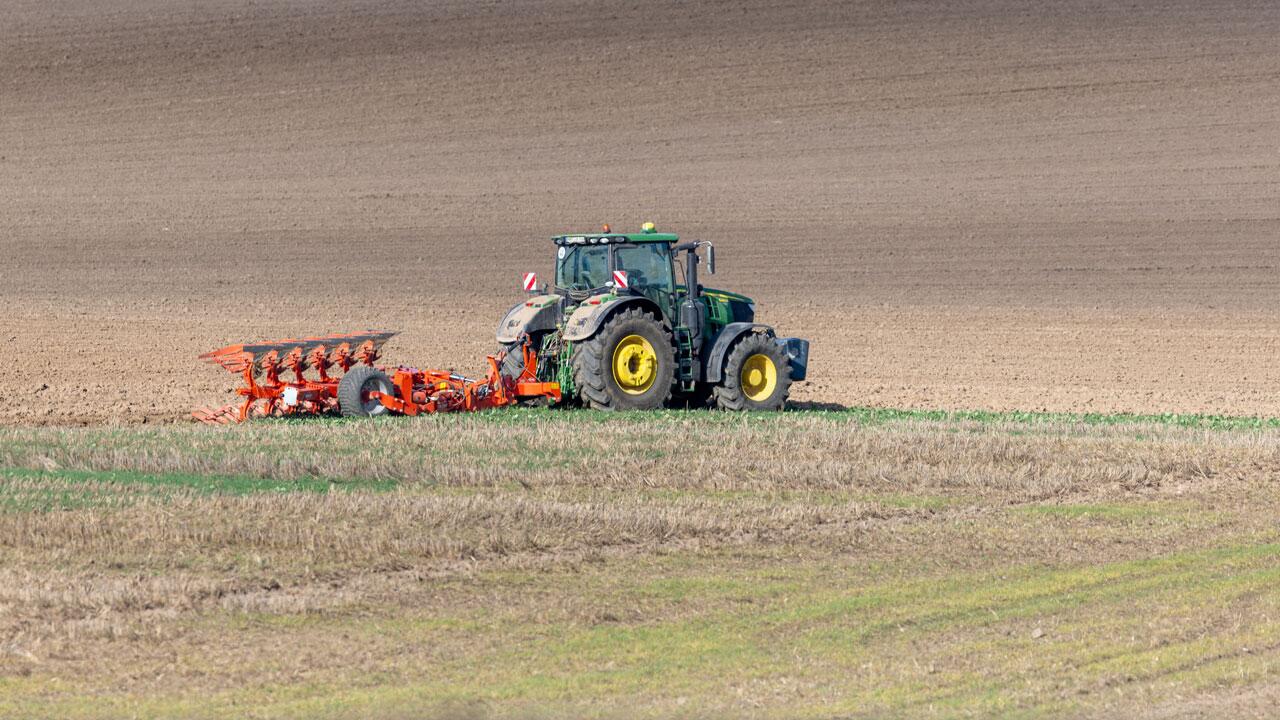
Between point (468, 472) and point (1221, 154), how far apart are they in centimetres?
2676

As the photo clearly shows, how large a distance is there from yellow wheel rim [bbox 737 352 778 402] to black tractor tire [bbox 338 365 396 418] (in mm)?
3677

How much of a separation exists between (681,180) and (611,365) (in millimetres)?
19846

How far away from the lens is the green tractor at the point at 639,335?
15.1m

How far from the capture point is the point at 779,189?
34000 millimetres

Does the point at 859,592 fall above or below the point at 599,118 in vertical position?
below

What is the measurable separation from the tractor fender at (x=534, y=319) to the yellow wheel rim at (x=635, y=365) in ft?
2.95

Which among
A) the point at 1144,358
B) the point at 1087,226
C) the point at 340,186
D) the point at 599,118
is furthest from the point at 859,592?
the point at 599,118

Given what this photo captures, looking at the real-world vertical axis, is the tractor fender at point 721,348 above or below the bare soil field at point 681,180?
below

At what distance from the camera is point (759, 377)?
1614 centimetres

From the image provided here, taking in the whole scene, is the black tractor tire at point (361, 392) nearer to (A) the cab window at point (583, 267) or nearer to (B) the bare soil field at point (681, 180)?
(A) the cab window at point (583, 267)

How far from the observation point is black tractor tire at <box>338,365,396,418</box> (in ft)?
48.1

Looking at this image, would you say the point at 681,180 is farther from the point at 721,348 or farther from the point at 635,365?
the point at 635,365

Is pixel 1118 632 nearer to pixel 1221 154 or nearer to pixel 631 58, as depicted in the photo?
pixel 1221 154

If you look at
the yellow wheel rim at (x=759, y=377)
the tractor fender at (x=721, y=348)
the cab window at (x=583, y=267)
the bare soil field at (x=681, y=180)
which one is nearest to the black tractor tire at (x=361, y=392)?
the cab window at (x=583, y=267)
